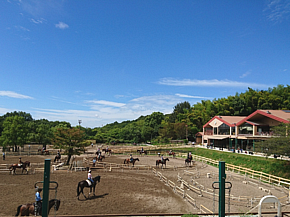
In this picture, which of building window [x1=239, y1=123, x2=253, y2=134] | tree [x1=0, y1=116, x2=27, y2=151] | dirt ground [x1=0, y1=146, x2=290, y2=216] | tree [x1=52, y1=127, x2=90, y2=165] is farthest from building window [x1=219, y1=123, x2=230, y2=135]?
tree [x1=0, y1=116, x2=27, y2=151]

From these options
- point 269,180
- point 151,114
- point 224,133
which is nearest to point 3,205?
point 269,180

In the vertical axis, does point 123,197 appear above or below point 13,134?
below

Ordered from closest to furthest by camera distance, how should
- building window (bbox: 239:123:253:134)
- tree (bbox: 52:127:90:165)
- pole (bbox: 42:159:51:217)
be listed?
pole (bbox: 42:159:51:217) < tree (bbox: 52:127:90:165) < building window (bbox: 239:123:253:134)

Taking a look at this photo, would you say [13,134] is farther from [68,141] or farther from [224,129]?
[224,129]

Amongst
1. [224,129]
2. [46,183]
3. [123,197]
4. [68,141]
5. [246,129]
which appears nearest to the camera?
[46,183]

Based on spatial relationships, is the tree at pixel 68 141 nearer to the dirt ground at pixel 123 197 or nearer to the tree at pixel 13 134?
the dirt ground at pixel 123 197

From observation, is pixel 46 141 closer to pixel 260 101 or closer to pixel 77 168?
pixel 77 168

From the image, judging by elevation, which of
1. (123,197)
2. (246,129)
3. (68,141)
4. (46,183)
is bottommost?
(123,197)

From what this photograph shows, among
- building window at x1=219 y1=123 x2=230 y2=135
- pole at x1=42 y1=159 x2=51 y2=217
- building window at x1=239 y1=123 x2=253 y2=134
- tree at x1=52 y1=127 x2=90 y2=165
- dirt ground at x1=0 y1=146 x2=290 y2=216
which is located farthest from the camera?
building window at x1=219 y1=123 x2=230 y2=135

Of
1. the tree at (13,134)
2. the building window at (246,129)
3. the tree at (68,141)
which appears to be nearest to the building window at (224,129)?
the building window at (246,129)

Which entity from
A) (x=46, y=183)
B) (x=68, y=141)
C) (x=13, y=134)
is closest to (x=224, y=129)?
(x=68, y=141)

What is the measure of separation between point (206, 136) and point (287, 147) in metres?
33.8

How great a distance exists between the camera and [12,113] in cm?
11162

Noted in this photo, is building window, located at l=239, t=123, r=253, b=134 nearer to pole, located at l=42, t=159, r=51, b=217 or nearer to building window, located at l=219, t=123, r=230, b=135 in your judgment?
building window, located at l=219, t=123, r=230, b=135
